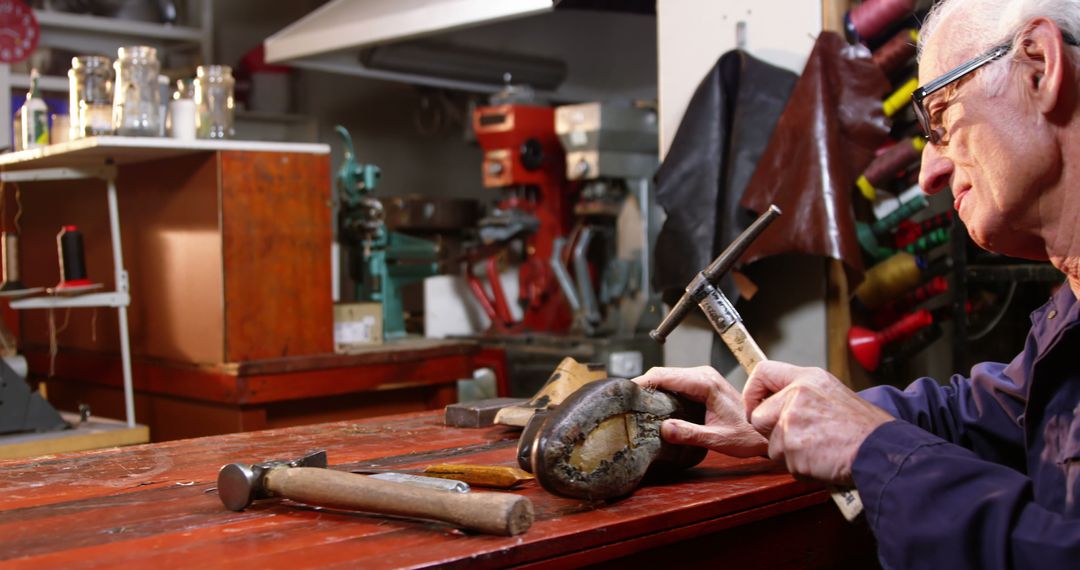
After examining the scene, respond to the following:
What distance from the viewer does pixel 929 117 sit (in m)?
1.32

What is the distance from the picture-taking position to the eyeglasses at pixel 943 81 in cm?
118

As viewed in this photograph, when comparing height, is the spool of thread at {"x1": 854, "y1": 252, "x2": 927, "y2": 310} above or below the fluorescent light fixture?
below

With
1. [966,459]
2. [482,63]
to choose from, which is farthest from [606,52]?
[966,459]

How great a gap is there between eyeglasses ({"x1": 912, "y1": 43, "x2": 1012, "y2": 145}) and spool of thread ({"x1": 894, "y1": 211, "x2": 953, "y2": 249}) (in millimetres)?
1632

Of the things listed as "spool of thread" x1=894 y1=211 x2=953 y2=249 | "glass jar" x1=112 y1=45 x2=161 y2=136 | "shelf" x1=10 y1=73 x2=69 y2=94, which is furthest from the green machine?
"shelf" x1=10 y1=73 x2=69 y2=94

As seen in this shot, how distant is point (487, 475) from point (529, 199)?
3239 mm

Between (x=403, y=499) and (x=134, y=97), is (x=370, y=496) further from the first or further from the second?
(x=134, y=97)

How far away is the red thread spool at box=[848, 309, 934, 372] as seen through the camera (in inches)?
111

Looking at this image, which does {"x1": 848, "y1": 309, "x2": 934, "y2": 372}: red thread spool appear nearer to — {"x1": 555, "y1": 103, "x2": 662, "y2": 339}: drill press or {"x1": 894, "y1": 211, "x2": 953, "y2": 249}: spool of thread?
{"x1": 894, "y1": 211, "x2": 953, "y2": 249}: spool of thread

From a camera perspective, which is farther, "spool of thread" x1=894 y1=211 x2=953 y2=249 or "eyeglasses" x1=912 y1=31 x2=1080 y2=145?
"spool of thread" x1=894 y1=211 x2=953 y2=249

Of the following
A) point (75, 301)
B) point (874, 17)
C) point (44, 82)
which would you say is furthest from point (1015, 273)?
point (44, 82)

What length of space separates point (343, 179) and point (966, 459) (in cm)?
286

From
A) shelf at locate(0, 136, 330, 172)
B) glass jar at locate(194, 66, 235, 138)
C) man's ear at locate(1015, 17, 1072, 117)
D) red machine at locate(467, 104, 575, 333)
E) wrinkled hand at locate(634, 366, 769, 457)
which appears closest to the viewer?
man's ear at locate(1015, 17, 1072, 117)

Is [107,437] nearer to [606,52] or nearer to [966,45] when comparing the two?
[966,45]
